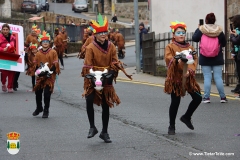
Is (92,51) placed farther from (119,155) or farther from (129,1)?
(129,1)

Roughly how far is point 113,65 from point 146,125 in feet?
6.43

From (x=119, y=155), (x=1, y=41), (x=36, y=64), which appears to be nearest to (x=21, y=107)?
(x=36, y=64)

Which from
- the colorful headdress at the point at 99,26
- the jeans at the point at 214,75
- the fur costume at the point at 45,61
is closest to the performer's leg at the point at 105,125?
the colorful headdress at the point at 99,26

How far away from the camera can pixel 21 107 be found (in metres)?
14.3

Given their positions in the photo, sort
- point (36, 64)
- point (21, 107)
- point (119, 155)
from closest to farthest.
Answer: point (119, 155), point (36, 64), point (21, 107)

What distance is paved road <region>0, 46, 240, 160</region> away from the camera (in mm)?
8711

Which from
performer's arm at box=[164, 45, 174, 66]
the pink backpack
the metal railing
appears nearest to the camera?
performer's arm at box=[164, 45, 174, 66]

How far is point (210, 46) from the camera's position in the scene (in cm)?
1325

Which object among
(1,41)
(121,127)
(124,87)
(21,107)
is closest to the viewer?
(121,127)

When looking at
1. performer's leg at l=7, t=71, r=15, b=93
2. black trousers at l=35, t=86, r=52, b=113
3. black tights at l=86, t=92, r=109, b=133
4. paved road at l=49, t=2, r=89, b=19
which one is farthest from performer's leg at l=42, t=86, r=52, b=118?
paved road at l=49, t=2, r=89, b=19

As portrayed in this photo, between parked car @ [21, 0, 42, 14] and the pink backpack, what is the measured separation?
51.1m

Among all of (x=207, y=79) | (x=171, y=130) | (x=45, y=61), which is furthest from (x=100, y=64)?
(x=207, y=79)

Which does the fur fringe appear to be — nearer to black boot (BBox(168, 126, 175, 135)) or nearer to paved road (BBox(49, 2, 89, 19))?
black boot (BBox(168, 126, 175, 135))

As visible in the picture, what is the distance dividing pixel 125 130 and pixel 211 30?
345 centimetres
